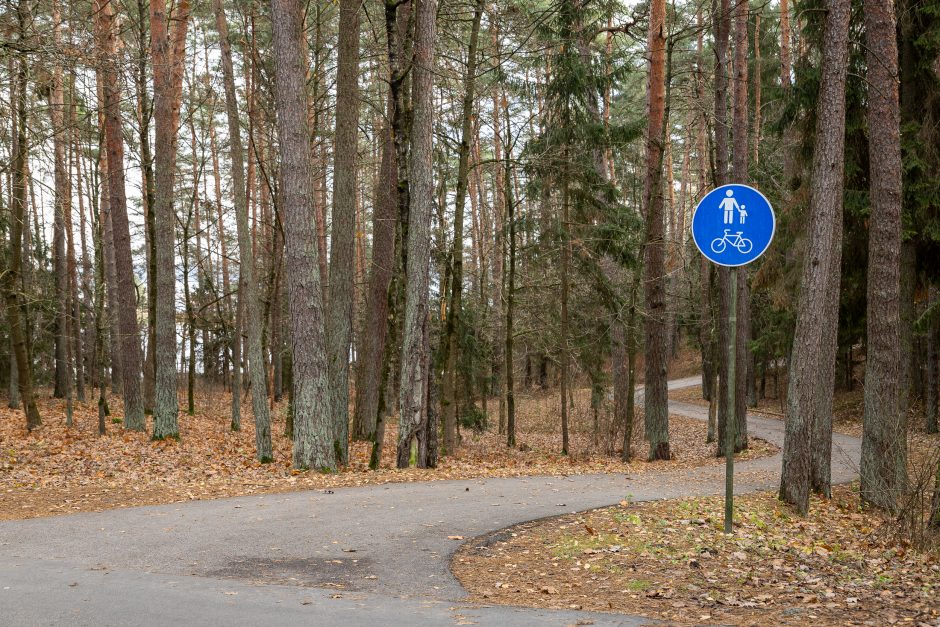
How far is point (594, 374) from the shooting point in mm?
25391

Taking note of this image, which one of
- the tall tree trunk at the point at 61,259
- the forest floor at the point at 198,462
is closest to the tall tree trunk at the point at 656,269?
the forest floor at the point at 198,462

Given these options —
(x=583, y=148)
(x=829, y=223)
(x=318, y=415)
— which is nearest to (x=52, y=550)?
(x=318, y=415)

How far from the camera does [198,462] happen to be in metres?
15.3

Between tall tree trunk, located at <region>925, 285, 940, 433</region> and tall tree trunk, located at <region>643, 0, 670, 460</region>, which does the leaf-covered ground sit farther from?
tall tree trunk, located at <region>925, 285, 940, 433</region>

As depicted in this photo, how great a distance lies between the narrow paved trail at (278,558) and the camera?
5004 mm

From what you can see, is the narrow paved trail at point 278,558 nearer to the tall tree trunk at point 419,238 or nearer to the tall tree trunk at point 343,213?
the tall tree trunk at point 419,238

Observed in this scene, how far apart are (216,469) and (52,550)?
23.5ft

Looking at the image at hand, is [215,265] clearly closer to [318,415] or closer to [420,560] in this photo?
[318,415]

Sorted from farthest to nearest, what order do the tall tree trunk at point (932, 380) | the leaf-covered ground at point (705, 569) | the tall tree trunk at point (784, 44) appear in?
the tall tree trunk at point (784, 44) → the tall tree trunk at point (932, 380) → the leaf-covered ground at point (705, 569)

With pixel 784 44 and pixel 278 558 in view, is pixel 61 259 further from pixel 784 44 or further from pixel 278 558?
pixel 784 44

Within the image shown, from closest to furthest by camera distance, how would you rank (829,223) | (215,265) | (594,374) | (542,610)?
(542,610)
(829,223)
(594,374)
(215,265)

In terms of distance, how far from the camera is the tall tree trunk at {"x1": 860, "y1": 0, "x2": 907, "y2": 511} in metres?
11.6

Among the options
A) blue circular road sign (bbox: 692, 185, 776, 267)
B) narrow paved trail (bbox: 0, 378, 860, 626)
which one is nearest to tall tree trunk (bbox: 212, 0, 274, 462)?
narrow paved trail (bbox: 0, 378, 860, 626)

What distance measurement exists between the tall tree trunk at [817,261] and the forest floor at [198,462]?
4778mm
